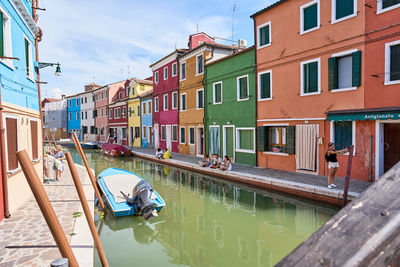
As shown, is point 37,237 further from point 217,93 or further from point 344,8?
point 217,93

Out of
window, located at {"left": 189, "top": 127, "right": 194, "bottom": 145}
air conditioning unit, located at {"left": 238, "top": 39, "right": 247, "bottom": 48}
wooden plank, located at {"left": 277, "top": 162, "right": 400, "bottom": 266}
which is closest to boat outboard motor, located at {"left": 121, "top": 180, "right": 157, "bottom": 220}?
wooden plank, located at {"left": 277, "top": 162, "right": 400, "bottom": 266}

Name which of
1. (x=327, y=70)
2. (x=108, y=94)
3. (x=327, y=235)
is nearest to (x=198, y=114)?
(x=327, y=70)

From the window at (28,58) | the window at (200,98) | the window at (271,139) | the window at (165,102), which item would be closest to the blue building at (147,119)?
the window at (165,102)

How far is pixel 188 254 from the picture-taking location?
20.9ft

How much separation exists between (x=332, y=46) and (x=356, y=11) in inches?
60.1

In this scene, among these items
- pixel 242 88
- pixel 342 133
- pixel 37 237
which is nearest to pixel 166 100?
pixel 242 88

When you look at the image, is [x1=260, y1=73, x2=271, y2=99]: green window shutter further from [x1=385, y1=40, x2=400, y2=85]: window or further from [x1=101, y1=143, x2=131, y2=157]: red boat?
[x1=101, y1=143, x2=131, y2=157]: red boat

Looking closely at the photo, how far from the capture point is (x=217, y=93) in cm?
1912

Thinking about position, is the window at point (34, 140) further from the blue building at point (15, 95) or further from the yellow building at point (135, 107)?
the yellow building at point (135, 107)

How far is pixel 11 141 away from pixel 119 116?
29.9 metres

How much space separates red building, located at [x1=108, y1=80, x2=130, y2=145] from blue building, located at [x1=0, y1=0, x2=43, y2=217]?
24.8 metres

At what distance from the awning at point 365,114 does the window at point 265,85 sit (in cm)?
396

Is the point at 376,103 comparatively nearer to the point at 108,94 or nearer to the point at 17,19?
the point at 17,19

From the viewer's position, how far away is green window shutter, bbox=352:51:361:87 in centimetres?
1047
